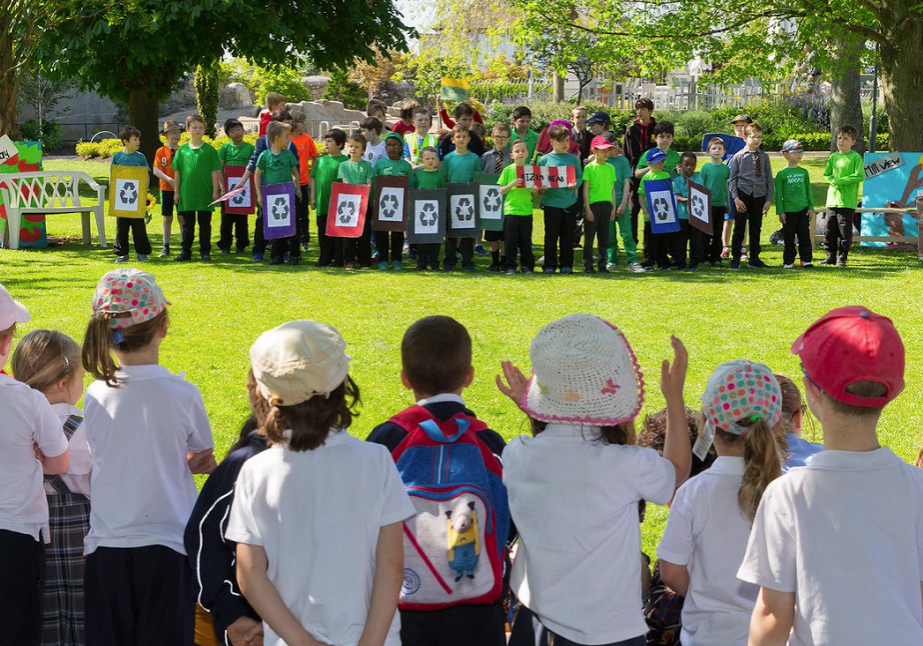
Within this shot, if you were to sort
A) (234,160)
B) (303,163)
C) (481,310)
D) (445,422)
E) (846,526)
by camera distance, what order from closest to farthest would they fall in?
(846,526), (445,422), (481,310), (234,160), (303,163)

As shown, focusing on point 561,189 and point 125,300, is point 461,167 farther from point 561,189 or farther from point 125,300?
point 125,300

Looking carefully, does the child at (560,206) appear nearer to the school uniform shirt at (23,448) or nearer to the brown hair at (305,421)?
the school uniform shirt at (23,448)

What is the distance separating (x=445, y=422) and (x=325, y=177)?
37.9 feet

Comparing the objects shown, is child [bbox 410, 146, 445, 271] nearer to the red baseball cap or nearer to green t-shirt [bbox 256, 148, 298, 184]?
green t-shirt [bbox 256, 148, 298, 184]

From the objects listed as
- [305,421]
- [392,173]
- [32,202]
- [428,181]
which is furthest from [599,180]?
[305,421]

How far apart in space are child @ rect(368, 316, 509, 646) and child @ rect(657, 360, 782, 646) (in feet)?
1.93

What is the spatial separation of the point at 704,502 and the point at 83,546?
250 centimetres

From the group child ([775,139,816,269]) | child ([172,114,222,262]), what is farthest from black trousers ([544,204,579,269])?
child ([172,114,222,262])

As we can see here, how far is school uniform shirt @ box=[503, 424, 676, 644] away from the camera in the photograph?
3404 mm

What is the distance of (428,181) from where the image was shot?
1478 centimetres

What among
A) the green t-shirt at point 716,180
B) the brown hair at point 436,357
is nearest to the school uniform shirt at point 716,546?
the brown hair at point 436,357

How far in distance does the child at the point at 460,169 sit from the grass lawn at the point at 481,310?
33 cm

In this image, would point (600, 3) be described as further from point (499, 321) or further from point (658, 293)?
point (499, 321)

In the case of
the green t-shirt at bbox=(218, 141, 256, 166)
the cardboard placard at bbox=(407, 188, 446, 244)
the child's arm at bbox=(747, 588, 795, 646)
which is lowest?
the child's arm at bbox=(747, 588, 795, 646)
